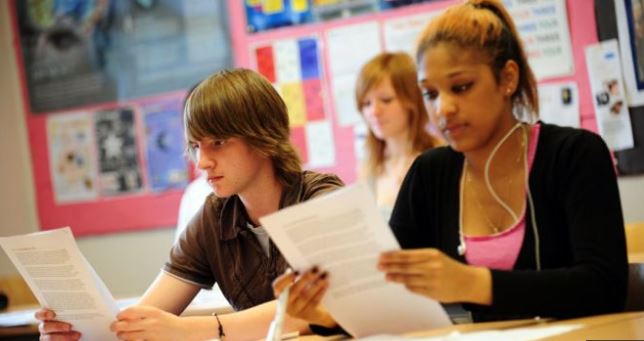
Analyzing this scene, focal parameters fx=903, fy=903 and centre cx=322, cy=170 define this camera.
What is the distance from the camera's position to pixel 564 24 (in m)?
3.29

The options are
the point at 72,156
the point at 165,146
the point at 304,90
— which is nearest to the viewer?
the point at 304,90

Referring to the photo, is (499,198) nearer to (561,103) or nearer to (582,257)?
(582,257)

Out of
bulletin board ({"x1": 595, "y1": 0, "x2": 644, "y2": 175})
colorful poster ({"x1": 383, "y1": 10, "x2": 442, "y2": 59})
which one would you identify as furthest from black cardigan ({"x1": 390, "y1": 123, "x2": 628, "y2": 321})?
colorful poster ({"x1": 383, "y1": 10, "x2": 442, "y2": 59})

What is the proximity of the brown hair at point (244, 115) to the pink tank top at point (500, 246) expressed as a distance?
0.56m

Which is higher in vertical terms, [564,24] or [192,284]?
[564,24]

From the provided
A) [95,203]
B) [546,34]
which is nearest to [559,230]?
[546,34]

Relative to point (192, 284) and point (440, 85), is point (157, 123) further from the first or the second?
point (440, 85)

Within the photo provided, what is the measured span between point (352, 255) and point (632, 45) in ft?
7.07

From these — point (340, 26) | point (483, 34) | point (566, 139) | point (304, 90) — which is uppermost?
point (340, 26)

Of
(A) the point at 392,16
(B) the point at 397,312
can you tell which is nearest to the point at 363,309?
(B) the point at 397,312

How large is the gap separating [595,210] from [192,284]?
40.0 inches

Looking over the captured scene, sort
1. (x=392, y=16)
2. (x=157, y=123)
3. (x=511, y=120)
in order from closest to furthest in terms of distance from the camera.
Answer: (x=511, y=120) → (x=392, y=16) → (x=157, y=123)

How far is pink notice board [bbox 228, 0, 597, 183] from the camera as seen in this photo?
10.7 feet

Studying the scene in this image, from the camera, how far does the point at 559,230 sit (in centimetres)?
165
